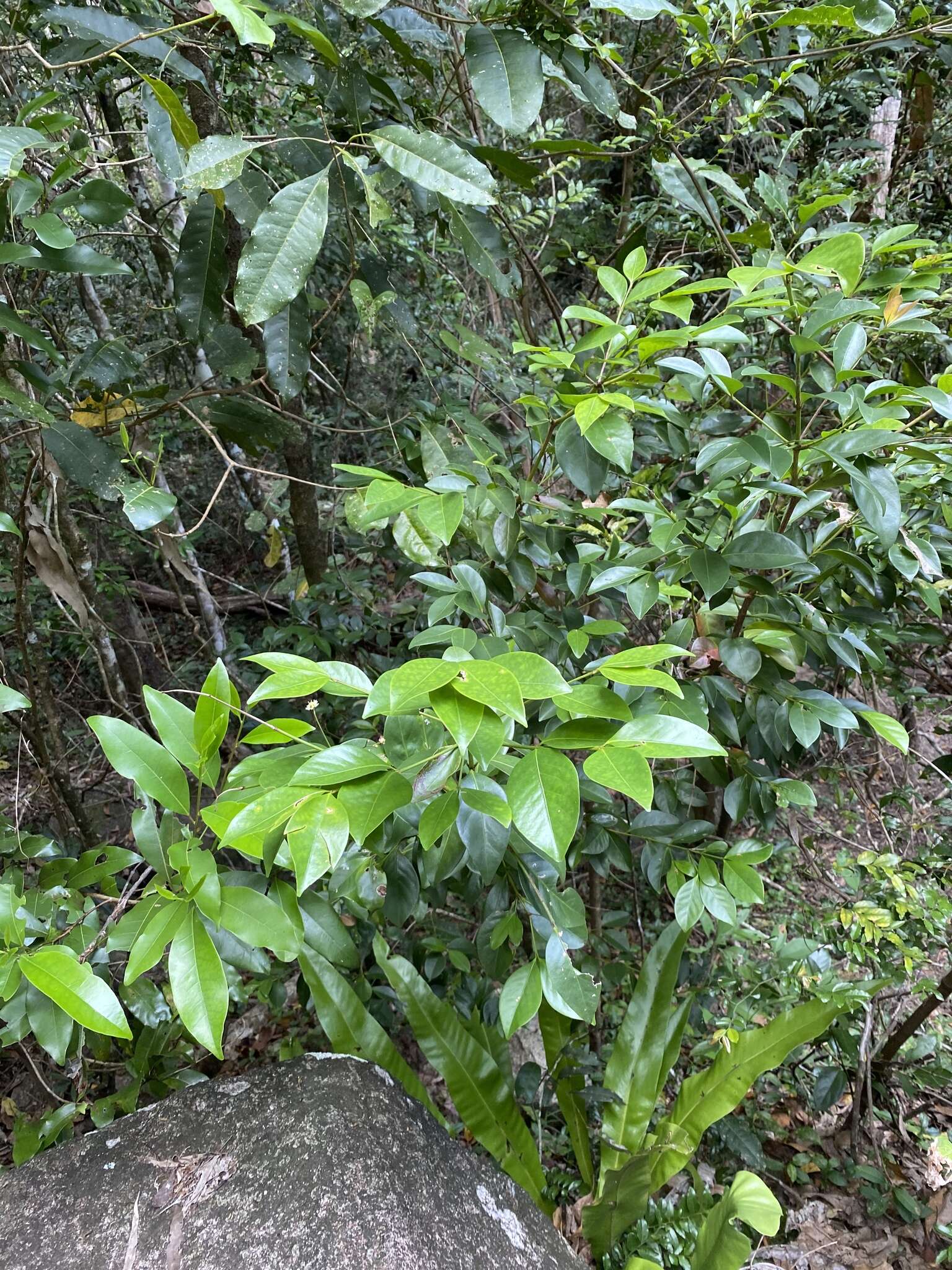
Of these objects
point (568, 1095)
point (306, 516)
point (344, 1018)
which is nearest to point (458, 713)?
point (344, 1018)

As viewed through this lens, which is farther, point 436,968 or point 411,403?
point 411,403

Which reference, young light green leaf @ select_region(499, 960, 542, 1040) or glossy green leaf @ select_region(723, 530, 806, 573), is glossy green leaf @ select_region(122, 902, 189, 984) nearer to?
young light green leaf @ select_region(499, 960, 542, 1040)

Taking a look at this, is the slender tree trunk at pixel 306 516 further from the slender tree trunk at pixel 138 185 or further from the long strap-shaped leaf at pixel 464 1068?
the long strap-shaped leaf at pixel 464 1068

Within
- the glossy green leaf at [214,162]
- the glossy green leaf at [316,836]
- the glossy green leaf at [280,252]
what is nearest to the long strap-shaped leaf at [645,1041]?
the glossy green leaf at [316,836]

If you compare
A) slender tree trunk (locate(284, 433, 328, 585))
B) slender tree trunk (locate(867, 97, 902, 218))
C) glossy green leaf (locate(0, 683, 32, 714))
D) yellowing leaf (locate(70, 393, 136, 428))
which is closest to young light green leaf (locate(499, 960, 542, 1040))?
glossy green leaf (locate(0, 683, 32, 714))

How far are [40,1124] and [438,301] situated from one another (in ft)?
8.19

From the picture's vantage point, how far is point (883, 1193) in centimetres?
160

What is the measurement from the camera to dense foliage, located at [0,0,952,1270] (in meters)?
0.71

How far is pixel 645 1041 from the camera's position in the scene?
1.58 metres

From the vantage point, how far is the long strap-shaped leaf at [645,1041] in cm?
155

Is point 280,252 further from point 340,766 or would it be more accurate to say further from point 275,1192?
point 275,1192

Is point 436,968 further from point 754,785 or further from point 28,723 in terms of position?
point 28,723

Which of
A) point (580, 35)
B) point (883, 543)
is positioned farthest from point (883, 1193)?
point (580, 35)

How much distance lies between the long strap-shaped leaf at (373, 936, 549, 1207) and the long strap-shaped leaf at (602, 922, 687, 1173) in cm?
24
